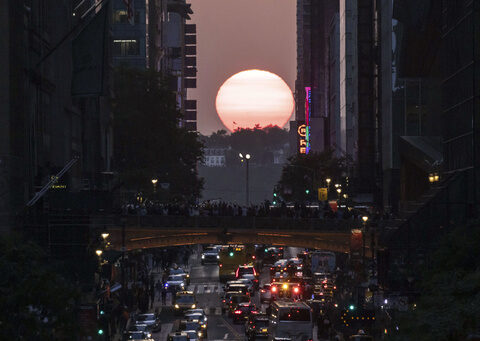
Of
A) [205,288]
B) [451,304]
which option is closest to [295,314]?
[451,304]

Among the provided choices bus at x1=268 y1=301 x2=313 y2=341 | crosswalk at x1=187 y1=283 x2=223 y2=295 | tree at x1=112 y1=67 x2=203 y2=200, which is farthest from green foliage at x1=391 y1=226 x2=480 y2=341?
tree at x1=112 y1=67 x2=203 y2=200

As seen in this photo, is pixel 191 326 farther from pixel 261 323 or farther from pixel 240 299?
pixel 240 299

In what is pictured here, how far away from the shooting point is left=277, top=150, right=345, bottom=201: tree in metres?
148

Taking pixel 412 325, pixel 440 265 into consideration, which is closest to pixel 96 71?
pixel 440 265

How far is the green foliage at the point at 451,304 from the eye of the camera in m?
30.5

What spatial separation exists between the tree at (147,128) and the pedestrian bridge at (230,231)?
3522 cm

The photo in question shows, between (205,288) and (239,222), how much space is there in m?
26.8

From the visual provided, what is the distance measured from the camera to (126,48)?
157 metres

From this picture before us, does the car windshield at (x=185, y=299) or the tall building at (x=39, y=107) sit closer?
the tall building at (x=39, y=107)

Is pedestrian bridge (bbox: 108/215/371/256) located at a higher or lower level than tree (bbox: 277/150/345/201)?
lower

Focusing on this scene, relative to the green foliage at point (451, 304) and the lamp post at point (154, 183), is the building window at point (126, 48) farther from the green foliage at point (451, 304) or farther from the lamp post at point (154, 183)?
the green foliage at point (451, 304)

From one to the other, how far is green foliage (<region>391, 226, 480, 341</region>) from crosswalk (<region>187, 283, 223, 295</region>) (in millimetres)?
66508

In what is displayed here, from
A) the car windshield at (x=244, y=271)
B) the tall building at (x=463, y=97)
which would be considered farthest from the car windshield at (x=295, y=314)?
the car windshield at (x=244, y=271)

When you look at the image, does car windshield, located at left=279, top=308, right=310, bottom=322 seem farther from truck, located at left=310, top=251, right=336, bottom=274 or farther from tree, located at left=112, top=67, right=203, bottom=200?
tree, located at left=112, top=67, right=203, bottom=200
